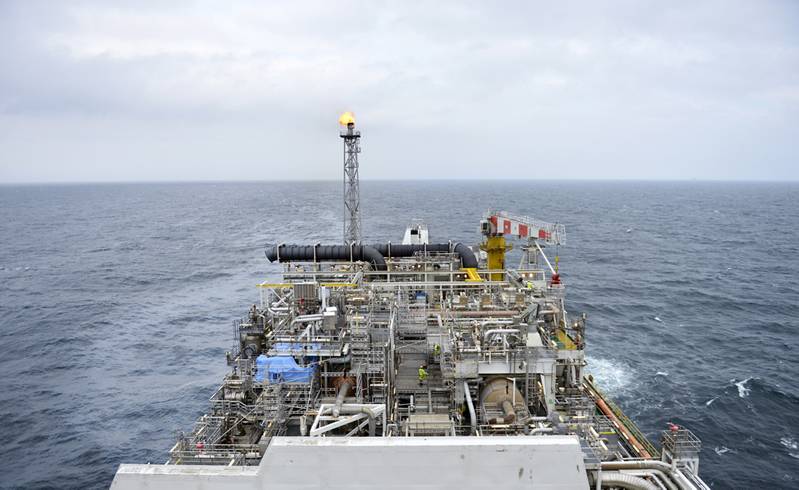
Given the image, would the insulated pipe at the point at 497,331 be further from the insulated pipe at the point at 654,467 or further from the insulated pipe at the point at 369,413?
the insulated pipe at the point at 369,413

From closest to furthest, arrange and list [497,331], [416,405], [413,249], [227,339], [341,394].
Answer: [341,394] < [416,405] < [497,331] < [413,249] < [227,339]

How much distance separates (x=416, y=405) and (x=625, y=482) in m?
9.71

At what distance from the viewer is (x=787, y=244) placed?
101500 millimetres

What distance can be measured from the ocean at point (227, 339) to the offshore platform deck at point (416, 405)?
10755mm

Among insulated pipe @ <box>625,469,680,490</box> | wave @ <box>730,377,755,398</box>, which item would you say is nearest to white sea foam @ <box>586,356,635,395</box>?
wave @ <box>730,377,755,398</box>

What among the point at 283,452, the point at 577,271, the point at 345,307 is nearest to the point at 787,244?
the point at 577,271

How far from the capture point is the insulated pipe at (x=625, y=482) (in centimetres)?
1681

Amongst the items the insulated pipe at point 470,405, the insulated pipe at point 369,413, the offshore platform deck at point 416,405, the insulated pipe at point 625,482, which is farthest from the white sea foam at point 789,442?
the insulated pipe at point 369,413

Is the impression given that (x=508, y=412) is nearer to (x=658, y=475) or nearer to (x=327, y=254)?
(x=658, y=475)

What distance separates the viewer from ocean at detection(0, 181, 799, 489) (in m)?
33.0

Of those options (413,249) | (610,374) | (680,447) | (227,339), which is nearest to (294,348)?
(680,447)

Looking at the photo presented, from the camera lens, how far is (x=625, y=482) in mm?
16938

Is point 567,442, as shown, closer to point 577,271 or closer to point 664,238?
point 577,271

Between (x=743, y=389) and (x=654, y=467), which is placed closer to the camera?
(x=654, y=467)
